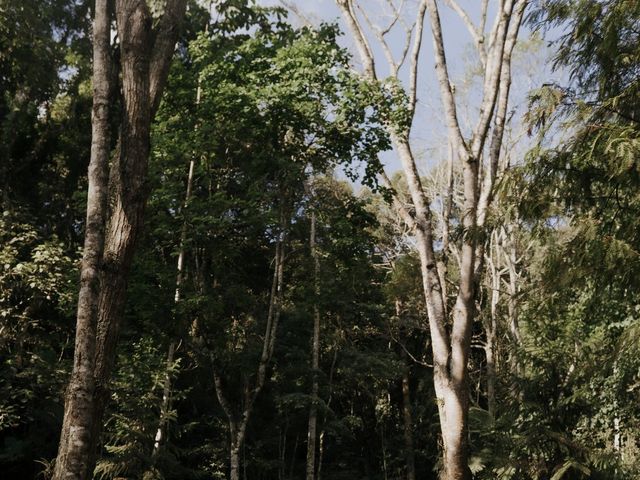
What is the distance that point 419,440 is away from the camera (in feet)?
59.2

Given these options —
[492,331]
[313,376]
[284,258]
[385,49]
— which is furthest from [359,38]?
[492,331]

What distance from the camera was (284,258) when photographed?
36.7ft

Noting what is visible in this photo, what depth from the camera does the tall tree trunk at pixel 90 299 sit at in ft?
14.8

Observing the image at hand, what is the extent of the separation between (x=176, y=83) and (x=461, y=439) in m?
6.80

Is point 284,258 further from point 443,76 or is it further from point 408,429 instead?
point 408,429

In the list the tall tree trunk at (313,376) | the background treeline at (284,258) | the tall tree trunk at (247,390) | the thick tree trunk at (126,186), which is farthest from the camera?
the tall tree trunk at (313,376)

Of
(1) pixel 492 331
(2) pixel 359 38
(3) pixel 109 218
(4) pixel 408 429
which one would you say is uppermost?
(2) pixel 359 38

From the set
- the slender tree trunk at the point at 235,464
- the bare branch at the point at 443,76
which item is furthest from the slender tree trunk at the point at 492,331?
the bare branch at the point at 443,76

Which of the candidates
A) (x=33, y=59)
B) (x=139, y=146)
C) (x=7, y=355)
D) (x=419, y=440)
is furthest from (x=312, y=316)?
(x=139, y=146)

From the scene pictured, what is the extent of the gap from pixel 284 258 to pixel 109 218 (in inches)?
225

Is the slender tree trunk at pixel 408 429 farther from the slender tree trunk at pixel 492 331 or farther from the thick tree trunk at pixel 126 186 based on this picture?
the thick tree trunk at pixel 126 186

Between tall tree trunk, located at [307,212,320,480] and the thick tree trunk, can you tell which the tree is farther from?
tall tree trunk, located at [307,212,320,480]

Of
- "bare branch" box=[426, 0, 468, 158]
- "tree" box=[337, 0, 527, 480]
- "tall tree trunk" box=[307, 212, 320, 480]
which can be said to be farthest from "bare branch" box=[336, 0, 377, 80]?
"tall tree trunk" box=[307, 212, 320, 480]

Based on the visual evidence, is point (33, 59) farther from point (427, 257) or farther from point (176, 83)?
point (427, 257)
